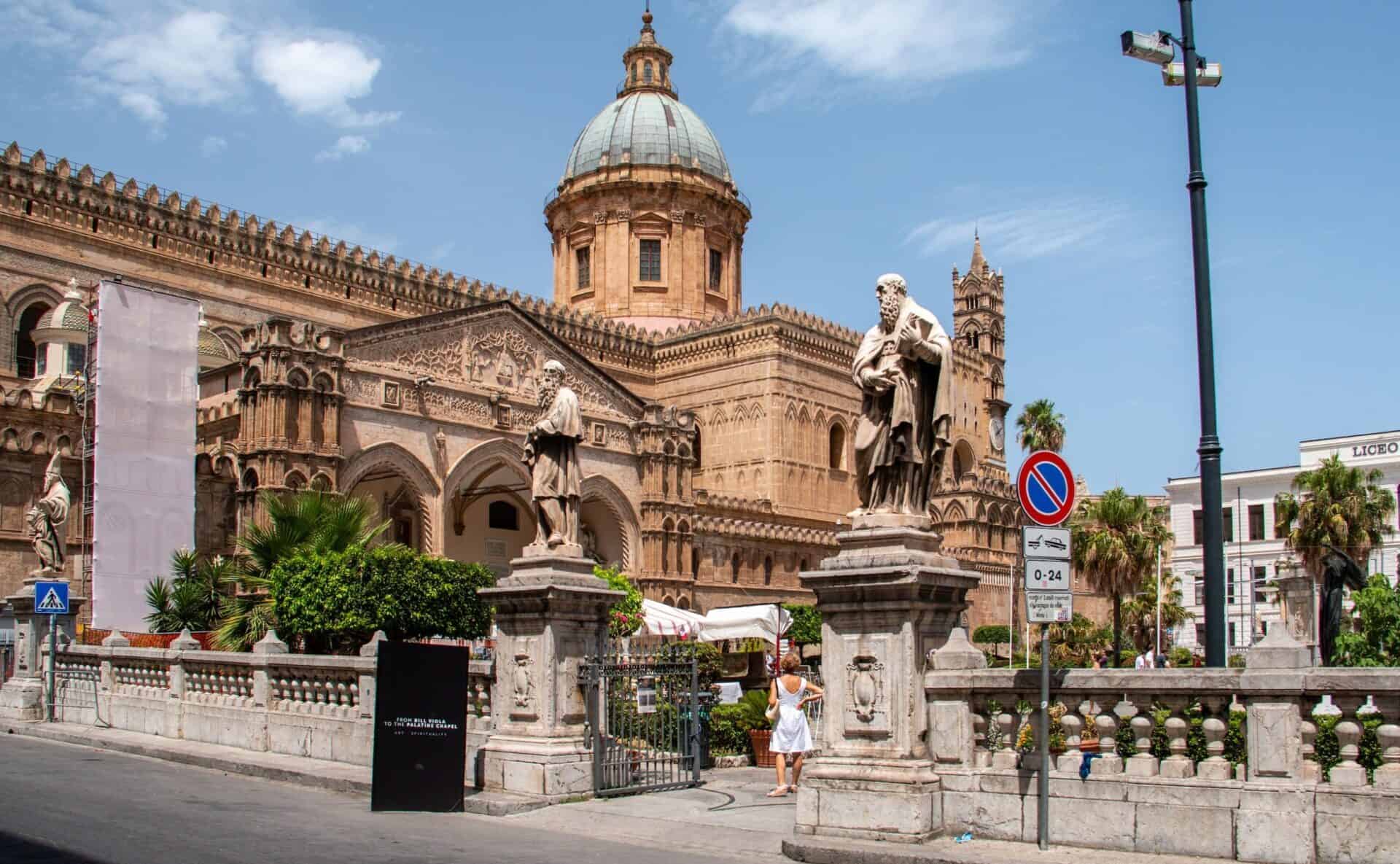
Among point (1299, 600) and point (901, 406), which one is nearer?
point (901, 406)

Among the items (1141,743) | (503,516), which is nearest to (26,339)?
(503,516)

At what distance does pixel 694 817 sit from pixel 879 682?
113 inches

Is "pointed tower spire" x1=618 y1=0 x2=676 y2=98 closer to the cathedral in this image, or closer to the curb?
the cathedral

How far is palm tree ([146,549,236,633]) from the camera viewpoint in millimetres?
23078

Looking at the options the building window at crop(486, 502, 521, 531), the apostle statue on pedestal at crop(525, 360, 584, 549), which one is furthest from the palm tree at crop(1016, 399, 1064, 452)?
the apostle statue on pedestal at crop(525, 360, 584, 549)

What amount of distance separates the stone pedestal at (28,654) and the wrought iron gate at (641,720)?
1063 centimetres

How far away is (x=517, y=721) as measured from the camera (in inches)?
495

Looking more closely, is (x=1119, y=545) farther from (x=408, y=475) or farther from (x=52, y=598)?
(x=52, y=598)

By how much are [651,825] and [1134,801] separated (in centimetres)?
421

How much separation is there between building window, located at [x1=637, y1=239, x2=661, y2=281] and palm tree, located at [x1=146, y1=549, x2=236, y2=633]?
108 feet

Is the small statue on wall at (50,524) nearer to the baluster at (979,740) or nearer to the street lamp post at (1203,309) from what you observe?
the baluster at (979,740)

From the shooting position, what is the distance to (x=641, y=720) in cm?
1395

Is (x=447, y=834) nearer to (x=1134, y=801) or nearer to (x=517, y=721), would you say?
(x=517, y=721)

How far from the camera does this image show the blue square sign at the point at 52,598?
19031mm
